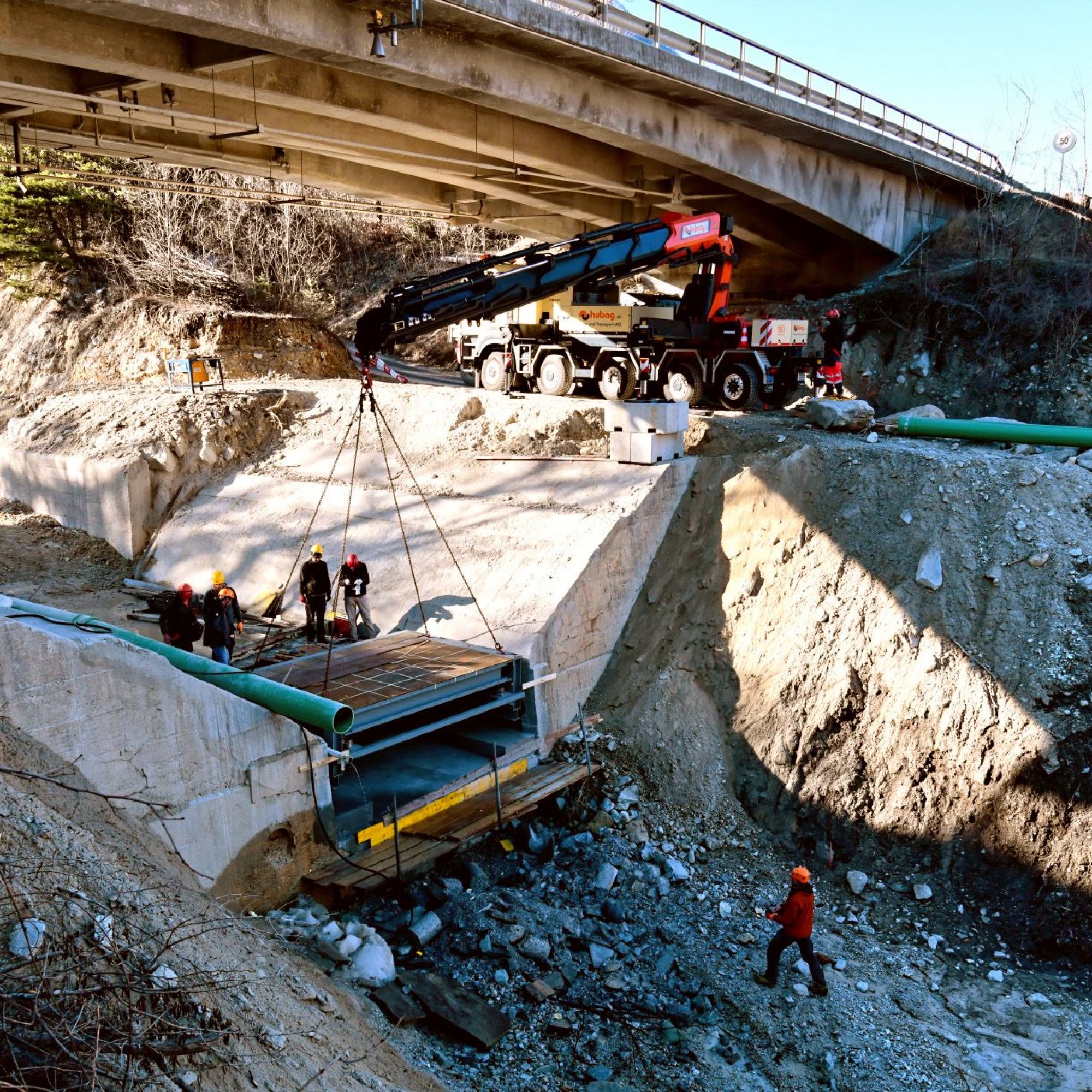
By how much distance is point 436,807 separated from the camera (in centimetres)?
1117

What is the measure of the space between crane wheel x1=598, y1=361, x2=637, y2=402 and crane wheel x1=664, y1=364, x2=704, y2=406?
0.63 metres

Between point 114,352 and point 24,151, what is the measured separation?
5151mm

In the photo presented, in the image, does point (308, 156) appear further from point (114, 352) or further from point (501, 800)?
point (501, 800)

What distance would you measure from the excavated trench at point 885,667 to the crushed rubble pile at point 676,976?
0.55 meters

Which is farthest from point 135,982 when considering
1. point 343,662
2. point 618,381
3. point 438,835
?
point 618,381

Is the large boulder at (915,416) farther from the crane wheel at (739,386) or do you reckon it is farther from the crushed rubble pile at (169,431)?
the crushed rubble pile at (169,431)

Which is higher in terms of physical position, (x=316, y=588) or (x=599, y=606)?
(x=316, y=588)

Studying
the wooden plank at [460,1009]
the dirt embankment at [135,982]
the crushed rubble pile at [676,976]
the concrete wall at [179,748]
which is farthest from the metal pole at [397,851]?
the dirt embankment at [135,982]

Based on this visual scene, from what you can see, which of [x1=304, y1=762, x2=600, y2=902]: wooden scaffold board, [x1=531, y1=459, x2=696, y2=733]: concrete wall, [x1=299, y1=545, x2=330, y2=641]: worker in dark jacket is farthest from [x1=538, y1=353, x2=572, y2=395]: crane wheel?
[x1=304, y1=762, x2=600, y2=902]: wooden scaffold board

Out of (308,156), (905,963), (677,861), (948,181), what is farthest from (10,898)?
(948,181)

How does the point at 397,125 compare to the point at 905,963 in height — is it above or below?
above

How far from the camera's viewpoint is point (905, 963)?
10.0m

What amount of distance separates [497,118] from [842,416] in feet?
28.0

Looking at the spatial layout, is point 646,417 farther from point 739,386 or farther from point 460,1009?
point 460,1009
